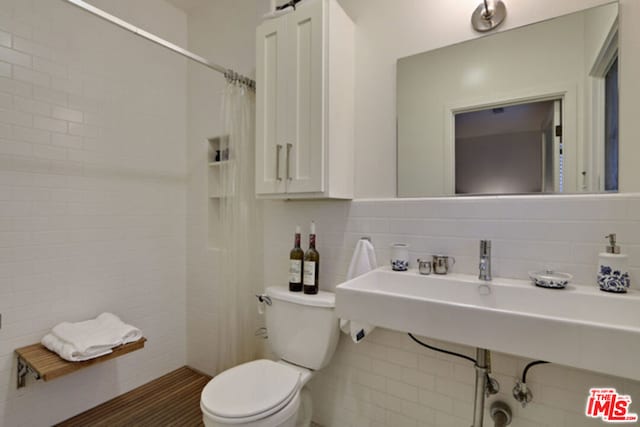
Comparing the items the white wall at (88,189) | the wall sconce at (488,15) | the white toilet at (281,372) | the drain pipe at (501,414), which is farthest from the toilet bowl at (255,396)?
the wall sconce at (488,15)

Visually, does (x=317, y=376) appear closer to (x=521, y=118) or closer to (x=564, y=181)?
(x=564, y=181)

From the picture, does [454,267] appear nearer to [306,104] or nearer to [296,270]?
Answer: [296,270]

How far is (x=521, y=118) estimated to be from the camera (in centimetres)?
120

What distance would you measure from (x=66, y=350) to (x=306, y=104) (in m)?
1.70

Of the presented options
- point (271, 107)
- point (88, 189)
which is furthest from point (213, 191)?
point (271, 107)

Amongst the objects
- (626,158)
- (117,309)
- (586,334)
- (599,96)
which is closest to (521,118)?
(599,96)

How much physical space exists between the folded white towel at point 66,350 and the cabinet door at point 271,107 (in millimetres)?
1171

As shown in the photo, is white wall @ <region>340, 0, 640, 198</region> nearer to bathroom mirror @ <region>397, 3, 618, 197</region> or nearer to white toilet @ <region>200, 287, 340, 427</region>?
bathroom mirror @ <region>397, 3, 618, 197</region>

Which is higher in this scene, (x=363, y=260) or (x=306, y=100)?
(x=306, y=100)

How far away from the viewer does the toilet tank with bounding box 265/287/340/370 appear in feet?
4.66

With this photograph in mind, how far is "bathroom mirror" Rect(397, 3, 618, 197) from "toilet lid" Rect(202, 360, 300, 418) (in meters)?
1.01

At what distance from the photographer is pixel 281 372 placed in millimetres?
1389

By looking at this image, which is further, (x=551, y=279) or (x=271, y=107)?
(x=271, y=107)

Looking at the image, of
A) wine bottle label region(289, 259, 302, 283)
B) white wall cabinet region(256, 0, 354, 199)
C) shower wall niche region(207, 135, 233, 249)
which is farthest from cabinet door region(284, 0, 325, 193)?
shower wall niche region(207, 135, 233, 249)
